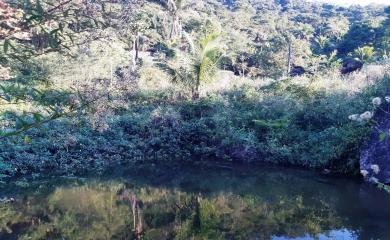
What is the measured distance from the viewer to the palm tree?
14.3 metres

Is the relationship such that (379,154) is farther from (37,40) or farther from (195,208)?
(37,40)

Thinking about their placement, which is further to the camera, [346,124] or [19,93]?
[346,124]

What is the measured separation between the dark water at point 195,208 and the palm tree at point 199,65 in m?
5.15

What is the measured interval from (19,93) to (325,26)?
39385 mm

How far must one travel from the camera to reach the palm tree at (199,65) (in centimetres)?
1426

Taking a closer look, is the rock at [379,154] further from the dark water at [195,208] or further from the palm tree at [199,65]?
the palm tree at [199,65]

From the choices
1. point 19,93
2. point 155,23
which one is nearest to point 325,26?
point 155,23

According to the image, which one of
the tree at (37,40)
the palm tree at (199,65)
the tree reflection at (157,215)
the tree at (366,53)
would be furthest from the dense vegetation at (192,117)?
the tree at (366,53)

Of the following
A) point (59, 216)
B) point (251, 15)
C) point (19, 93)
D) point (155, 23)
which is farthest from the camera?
point (251, 15)

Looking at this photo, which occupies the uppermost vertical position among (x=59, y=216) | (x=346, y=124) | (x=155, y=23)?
(x=155, y=23)

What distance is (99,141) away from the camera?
11.9 meters

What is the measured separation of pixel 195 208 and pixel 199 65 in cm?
766

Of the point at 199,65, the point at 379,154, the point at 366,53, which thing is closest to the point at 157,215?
the point at 379,154

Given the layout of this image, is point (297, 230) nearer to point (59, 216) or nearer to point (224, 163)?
point (59, 216)
